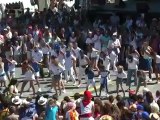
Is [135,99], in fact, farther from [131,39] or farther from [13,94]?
[131,39]

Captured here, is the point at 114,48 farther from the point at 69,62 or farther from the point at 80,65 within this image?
the point at 69,62

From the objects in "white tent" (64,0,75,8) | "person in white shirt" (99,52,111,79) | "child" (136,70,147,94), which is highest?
"white tent" (64,0,75,8)

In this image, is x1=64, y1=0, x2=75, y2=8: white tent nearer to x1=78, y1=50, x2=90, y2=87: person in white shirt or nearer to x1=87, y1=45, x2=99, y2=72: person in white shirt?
x1=87, y1=45, x2=99, y2=72: person in white shirt

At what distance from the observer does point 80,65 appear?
2050 cm

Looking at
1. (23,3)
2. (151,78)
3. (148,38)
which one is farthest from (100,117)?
(23,3)

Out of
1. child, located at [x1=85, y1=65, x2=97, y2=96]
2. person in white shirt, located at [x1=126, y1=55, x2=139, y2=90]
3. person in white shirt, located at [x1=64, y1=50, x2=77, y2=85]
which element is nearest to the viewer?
child, located at [x1=85, y1=65, x2=97, y2=96]

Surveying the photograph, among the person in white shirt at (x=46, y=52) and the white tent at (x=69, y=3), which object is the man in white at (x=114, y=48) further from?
the white tent at (x=69, y=3)

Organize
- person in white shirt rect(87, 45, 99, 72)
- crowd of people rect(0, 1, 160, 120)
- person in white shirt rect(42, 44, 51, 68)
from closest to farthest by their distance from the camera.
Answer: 1. crowd of people rect(0, 1, 160, 120)
2. person in white shirt rect(87, 45, 99, 72)
3. person in white shirt rect(42, 44, 51, 68)

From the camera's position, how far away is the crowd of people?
13.9 m

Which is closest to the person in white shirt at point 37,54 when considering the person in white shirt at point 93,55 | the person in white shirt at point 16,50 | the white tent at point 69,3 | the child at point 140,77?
the person in white shirt at point 93,55

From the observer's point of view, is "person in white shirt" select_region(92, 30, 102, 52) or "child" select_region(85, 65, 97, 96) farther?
"person in white shirt" select_region(92, 30, 102, 52)

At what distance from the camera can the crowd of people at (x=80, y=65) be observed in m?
13.9

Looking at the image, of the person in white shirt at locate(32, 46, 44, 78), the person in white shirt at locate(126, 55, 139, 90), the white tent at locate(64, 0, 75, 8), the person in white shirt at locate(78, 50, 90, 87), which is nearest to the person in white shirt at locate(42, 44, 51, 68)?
the person in white shirt at locate(32, 46, 44, 78)

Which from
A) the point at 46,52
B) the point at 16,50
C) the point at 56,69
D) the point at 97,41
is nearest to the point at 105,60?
the point at 56,69
